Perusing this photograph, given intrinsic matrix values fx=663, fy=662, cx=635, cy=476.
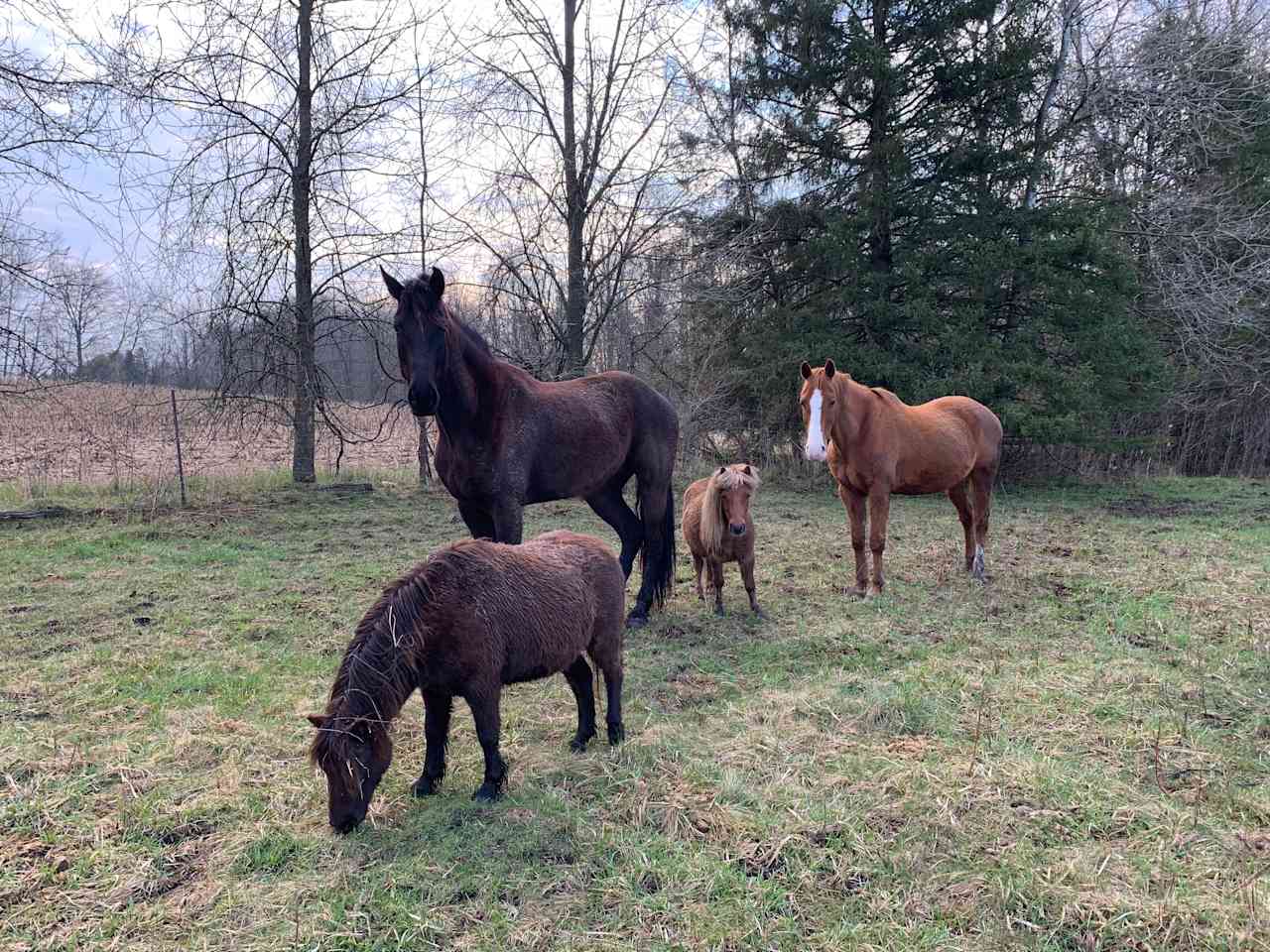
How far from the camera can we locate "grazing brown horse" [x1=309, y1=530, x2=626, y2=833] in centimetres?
255

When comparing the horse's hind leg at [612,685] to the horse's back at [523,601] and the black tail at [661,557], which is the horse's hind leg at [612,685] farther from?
the black tail at [661,557]

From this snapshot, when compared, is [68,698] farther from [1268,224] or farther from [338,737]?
[1268,224]

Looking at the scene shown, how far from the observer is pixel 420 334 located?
382 centimetres

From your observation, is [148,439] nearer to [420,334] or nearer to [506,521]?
[506,521]

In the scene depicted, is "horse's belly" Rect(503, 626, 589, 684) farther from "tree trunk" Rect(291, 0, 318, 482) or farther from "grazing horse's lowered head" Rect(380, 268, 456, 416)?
"tree trunk" Rect(291, 0, 318, 482)

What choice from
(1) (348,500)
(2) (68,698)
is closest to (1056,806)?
(2) (68,698)

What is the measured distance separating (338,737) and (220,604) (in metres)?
4.11

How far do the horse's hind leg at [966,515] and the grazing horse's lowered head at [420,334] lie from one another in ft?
18.0

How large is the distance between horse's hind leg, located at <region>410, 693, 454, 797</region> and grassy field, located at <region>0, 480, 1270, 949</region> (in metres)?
0.10

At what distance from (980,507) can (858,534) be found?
1.65 m

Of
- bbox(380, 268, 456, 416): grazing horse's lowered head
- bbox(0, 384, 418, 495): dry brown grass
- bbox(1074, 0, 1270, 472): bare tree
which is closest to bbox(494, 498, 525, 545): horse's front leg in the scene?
bbox(380, 268, 456, 416): grazing horse's lowered head

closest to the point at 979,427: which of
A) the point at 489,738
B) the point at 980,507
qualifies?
the point at 980,507

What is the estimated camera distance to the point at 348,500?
1110cm

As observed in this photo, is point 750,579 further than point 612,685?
Yes
